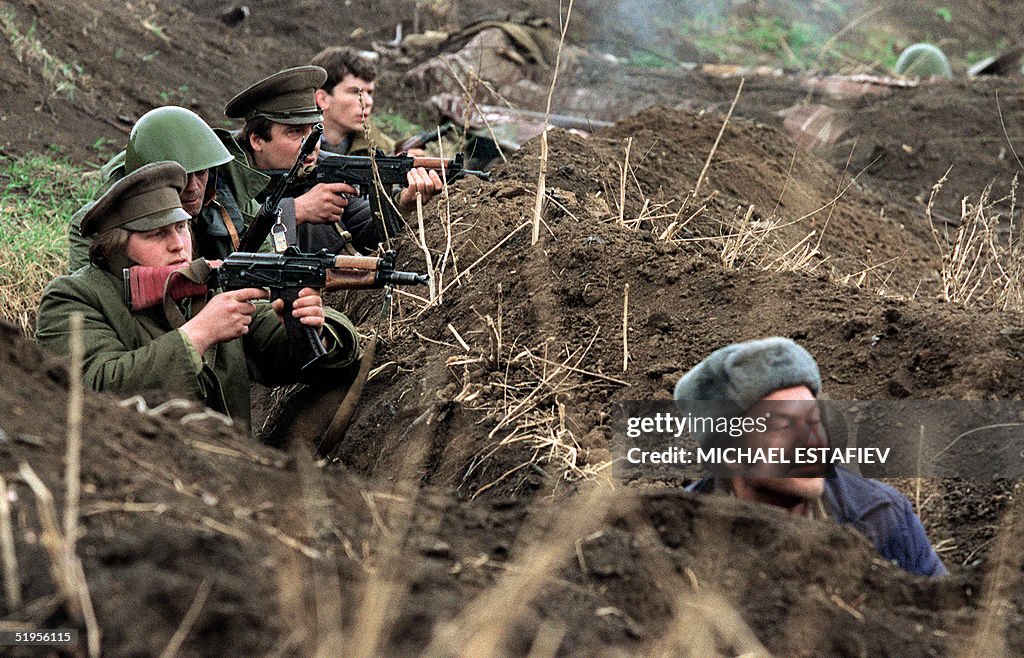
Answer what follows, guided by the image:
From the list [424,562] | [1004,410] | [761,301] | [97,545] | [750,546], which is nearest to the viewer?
[97,545]

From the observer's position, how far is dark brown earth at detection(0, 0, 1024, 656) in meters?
2.27

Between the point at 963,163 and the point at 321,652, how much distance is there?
1009 cm

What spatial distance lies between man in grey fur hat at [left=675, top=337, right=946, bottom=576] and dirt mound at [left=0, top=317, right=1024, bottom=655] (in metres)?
0.24

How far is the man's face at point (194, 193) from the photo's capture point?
16.4 ft

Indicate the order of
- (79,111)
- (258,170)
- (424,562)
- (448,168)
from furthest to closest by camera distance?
1. (79,111)
2. (448,168)
3. (258,170)
4. (424,562)

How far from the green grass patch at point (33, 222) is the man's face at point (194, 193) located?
1750 millimetres

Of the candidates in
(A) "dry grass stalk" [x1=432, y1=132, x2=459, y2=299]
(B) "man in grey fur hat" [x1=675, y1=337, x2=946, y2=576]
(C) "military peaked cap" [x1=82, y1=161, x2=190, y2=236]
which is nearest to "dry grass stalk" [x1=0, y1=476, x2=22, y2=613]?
(B) "man in grey fur hat" [x1=675, y1=337, x2=946, y2=576]

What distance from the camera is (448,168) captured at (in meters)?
6.77

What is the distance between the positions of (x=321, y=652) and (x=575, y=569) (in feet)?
2.19

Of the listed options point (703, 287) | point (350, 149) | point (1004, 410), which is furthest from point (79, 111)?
point (1004, 410)

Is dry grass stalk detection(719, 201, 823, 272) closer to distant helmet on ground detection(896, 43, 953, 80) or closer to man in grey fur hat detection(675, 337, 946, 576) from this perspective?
man in grey fur hat detection(675, 337, 946, 576)

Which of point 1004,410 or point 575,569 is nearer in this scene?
point 575,569

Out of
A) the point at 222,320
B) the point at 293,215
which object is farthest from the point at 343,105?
the point at 222,320

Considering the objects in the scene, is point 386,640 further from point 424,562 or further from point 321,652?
point 424,562
